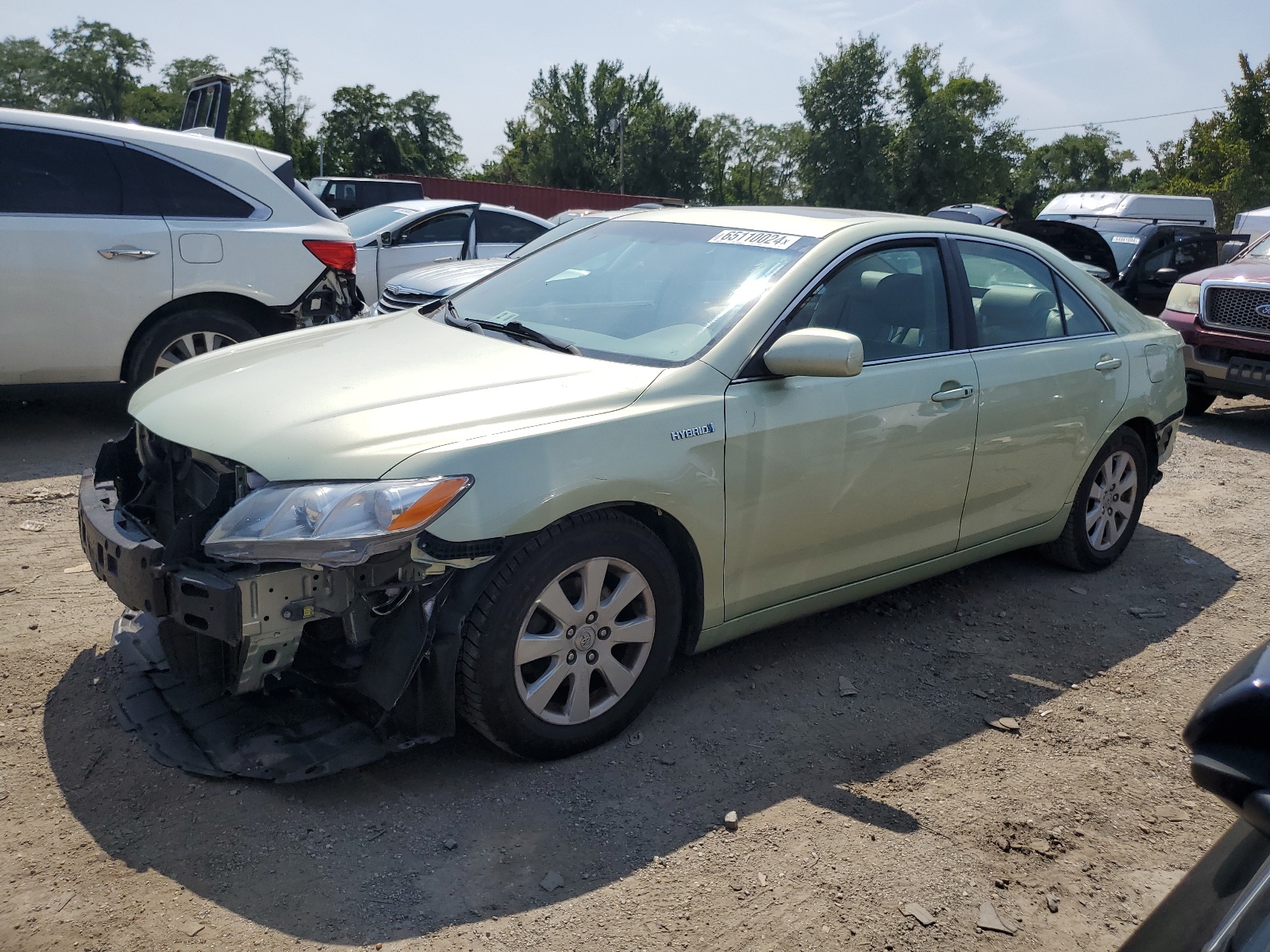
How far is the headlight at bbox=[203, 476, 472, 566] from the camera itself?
2.55 m

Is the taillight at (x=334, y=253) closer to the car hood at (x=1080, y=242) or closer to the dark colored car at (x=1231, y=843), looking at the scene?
the dark colored car at (x=1231, y=843)

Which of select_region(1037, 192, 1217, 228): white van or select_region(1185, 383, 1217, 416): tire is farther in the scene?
select_region(1037, 192, 1217, 228): white van

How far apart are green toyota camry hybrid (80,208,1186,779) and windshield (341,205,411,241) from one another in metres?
6.98

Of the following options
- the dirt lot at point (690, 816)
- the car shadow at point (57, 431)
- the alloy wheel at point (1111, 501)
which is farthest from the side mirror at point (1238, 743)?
the car shadow at point (57, 431)

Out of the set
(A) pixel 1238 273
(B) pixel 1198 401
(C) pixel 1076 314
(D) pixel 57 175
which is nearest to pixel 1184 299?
(A) pixel 1238 273

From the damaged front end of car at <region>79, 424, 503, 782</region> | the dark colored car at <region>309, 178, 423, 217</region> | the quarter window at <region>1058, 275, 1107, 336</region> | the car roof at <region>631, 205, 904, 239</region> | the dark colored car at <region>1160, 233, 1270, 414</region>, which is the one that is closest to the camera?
the damaged front end of car at <region>79, 424, 503, 782</region>

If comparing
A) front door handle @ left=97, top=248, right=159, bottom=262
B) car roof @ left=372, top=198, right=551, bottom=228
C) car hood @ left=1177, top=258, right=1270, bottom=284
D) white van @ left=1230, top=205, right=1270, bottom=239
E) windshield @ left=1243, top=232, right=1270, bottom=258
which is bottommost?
front door handle @ left=97, top=248, right=159, bottom=262

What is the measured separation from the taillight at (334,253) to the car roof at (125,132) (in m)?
0.67

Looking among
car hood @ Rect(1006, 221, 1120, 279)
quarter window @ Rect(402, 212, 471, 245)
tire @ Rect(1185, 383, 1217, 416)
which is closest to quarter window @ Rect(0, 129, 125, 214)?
quarter window @ Rect(402, 212, 471, 245)

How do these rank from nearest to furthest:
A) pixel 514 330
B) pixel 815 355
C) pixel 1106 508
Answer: pixel 815 355 < pixel 514 330 < pixel 1106 508

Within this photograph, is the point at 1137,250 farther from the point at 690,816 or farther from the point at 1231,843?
the point at 1231,843

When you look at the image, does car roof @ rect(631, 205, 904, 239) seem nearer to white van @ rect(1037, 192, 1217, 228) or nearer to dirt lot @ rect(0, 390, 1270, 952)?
dirt lot @ rect(0, 390, 1270, 952)

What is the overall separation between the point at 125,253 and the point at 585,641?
4.39m

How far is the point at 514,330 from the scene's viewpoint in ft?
11.8
